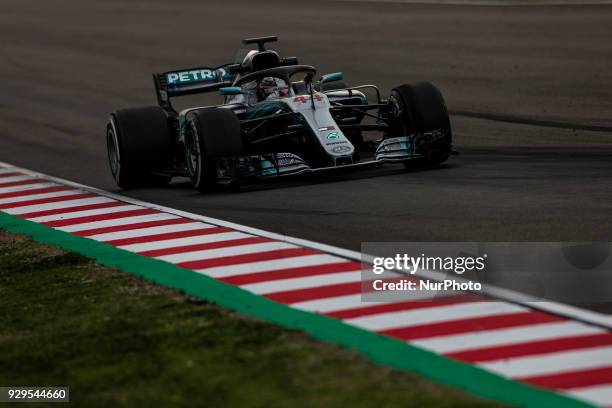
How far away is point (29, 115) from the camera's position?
84.8 ft

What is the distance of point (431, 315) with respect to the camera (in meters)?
9.33

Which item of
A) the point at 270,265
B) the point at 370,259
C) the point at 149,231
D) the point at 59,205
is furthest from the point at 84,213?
the point at 370,259

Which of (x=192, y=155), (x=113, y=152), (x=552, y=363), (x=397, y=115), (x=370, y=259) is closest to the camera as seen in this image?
(x=552, y=363)

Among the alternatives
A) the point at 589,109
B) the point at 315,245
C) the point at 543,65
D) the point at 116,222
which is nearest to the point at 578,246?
the point at 315,245

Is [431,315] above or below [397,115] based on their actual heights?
below

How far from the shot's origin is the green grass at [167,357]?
25.2 feet

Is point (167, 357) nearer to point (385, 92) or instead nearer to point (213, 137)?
point (213, 137)

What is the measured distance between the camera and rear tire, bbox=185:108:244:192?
15438 millimetres

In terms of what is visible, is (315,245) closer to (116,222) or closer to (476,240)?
(476,240)

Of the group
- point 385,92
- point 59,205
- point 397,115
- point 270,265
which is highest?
point 397,115

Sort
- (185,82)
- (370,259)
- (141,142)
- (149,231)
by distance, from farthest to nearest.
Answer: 1. (185,82)
2. (141,142)
3. (149,231)
4. (370,259)

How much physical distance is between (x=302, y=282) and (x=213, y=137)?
5.04 m

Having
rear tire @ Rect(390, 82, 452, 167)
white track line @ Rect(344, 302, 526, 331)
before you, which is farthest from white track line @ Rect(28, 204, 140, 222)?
white track line @ Rect(344, 302, 526, 331)

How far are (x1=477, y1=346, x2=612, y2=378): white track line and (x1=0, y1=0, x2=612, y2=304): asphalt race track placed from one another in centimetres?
316
